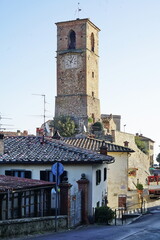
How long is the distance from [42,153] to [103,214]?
5.35 metres

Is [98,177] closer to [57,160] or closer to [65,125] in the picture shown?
[57,160]

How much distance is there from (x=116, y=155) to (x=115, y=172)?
2119 mm

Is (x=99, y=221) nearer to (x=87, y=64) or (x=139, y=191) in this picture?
(x=139, y=191)

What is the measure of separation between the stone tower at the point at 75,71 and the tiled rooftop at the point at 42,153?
1654 inches

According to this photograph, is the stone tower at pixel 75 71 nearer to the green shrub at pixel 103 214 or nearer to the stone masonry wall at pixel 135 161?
the stone masonry wall at pixel 135 161

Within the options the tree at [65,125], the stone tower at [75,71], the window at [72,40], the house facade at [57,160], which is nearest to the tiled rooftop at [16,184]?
the house facade at [57,160]

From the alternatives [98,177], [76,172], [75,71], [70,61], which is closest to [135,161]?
[75,71]

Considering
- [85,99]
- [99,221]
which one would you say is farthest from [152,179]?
[99,221]

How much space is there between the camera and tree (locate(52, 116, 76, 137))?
66.4 metres

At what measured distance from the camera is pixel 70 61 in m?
73.9

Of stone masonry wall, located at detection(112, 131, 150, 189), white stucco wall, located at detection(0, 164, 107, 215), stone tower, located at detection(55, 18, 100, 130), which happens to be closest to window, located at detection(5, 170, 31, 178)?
white stucco wall, located at detection(0, 164, 107, 215)

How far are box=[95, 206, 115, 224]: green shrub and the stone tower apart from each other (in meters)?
46.2

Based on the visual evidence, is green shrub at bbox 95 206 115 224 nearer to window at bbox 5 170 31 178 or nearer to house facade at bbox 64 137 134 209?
window at bbox 5 170 31 178

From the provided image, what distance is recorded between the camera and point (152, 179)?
5750 cm
